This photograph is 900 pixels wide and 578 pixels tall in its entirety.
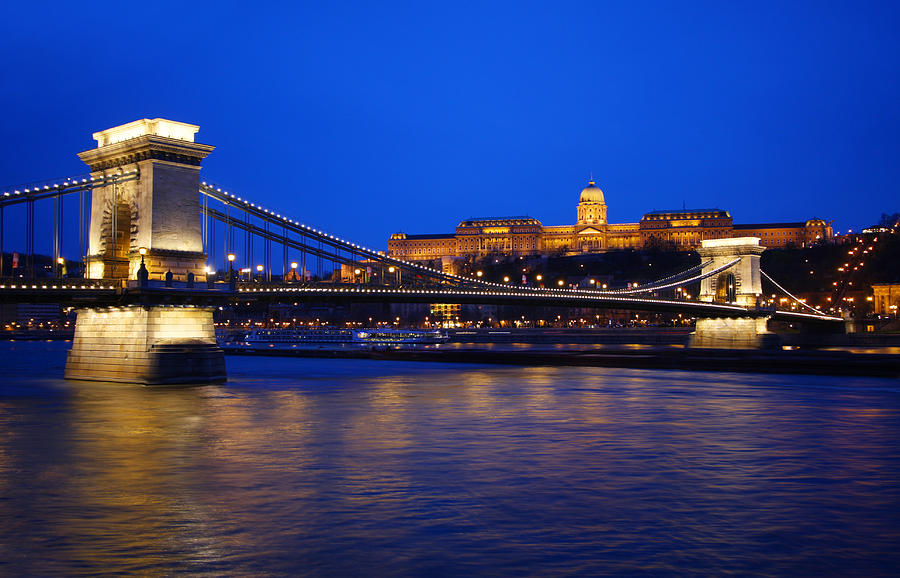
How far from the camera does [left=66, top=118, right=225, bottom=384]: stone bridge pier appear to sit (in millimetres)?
29719

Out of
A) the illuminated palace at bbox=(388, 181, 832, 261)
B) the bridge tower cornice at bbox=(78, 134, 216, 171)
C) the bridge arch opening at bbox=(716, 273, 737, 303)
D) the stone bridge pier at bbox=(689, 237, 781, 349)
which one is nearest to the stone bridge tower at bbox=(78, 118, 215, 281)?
the bridge tower cornice at bbox=(78, 134, 216, 171)

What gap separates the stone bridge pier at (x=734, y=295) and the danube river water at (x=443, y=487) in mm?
37997

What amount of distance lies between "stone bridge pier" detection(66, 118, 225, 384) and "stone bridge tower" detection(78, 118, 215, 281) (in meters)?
0.03

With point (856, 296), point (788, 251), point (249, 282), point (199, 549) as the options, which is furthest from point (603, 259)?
point (199, 549)

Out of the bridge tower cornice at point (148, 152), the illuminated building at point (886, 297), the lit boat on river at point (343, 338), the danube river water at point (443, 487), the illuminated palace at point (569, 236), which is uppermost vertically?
the illuminated palace at point (569, 236)

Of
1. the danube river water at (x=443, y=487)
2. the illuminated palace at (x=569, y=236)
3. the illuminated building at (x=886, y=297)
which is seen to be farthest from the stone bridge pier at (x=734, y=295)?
the illuminated palace at (x=569, y=236)

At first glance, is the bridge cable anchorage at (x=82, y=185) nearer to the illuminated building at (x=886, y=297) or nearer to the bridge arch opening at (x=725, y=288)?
the bridge arch opening at (x=725, y=288)

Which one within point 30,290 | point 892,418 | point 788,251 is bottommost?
point 892,418

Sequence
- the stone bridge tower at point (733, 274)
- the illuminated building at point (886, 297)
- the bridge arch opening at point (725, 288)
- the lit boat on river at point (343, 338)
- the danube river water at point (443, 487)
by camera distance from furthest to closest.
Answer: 1. the illuminated building at point (886, 297)
2. the lit boat on river at point (343, 338)
3. the bridge arch opening at point (725, 288)
4. the stone bridge tower at point (733, 274)
5. the danube river water at point (443, 487)

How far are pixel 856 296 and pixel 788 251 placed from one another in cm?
4901

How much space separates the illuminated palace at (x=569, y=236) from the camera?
185 m

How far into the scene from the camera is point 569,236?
193500 mm

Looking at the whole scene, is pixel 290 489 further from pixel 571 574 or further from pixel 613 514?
pixel 571 574

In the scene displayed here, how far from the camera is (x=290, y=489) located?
13.2 metres
